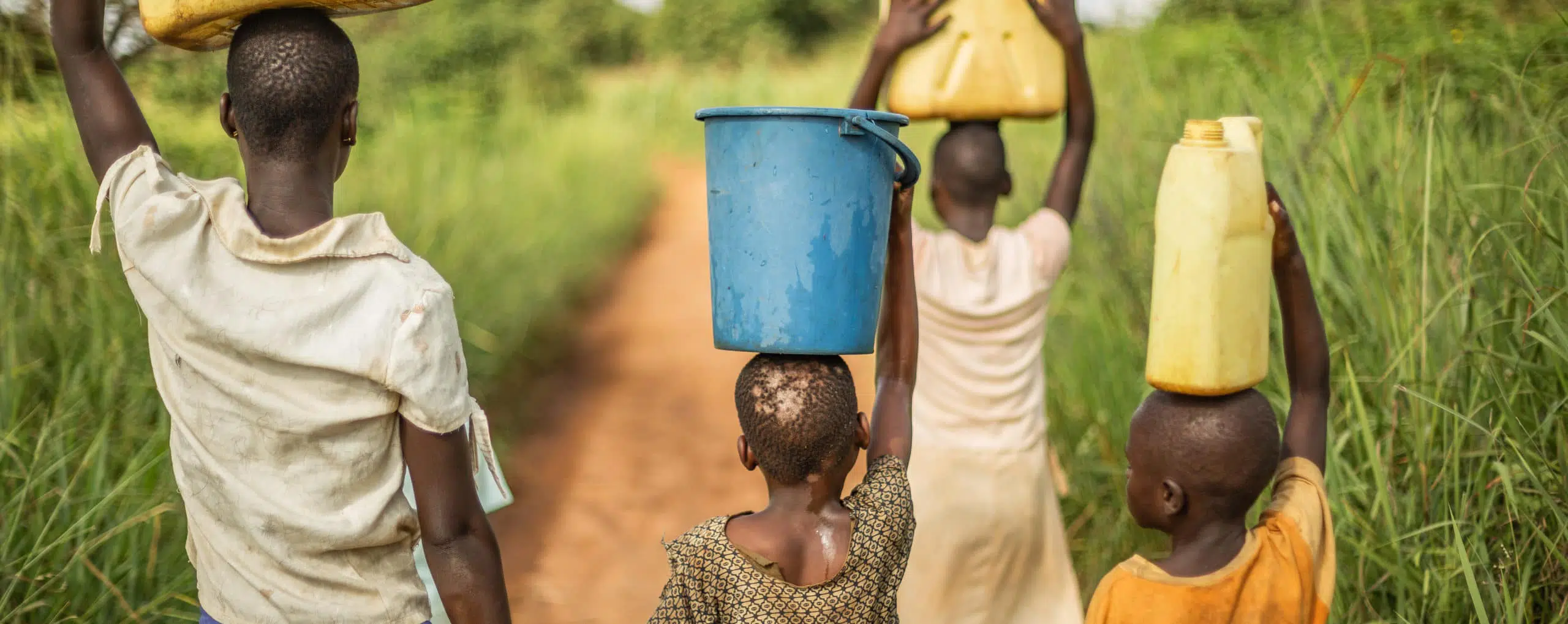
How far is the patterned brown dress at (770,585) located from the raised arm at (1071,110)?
1287 mm

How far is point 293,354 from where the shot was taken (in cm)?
162

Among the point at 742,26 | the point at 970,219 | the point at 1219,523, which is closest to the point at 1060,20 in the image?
the point at 970,219

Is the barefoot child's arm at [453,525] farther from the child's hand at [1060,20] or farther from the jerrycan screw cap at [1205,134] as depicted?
the child's hand at [1060,20]

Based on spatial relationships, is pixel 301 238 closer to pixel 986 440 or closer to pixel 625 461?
pixel 986 440

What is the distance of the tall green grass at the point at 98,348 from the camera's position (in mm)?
2623

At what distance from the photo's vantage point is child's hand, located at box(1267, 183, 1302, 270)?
1.98m

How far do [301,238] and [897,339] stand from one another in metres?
0.95

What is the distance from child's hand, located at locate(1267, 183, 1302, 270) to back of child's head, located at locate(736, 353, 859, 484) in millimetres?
712

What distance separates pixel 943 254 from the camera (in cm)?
277

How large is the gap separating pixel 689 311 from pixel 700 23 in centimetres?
1076

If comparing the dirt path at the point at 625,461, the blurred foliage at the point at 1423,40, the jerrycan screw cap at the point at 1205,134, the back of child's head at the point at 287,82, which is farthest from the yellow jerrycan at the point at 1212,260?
the dirt path at the point at 625,461

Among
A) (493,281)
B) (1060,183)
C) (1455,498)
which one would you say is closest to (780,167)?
(1060,183)

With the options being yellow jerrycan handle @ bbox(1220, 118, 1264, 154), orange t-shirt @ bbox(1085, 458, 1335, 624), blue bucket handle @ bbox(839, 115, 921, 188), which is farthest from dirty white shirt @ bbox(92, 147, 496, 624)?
yellow jerrycan handle @ bbox(1220, 118, 1264, 154)

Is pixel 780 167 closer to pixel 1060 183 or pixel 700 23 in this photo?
pixel 1060 183
